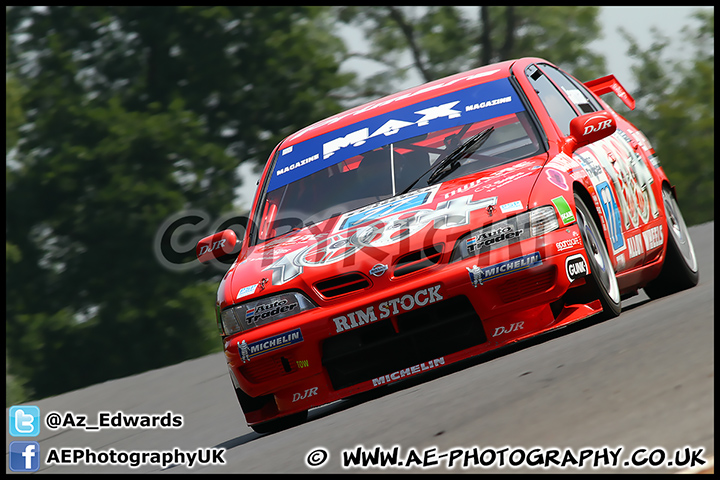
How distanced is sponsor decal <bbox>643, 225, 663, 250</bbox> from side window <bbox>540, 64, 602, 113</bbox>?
3.31ft

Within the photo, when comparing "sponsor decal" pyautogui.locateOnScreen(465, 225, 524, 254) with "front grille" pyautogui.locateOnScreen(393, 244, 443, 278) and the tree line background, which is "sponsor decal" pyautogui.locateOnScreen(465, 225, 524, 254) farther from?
the tree line background

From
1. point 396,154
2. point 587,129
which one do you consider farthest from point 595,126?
point 396,154

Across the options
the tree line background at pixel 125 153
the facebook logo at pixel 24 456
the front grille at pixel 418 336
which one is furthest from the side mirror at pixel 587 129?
the tree line background at pixel 125 153

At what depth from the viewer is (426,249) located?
200 inches

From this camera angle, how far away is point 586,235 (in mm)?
5332

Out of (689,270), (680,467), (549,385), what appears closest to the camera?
(680,467)

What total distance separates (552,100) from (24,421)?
4722 millimetres

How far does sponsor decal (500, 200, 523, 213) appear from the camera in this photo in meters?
5.09

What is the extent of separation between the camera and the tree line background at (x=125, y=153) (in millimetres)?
22875

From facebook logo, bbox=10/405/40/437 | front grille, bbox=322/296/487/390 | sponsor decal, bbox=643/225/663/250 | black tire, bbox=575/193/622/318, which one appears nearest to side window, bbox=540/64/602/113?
sponsor decal, bbox=643/225/663/250

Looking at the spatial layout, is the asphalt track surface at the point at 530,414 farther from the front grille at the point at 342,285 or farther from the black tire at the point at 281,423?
the front grille at the point at 342,285

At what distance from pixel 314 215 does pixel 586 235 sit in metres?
1.73

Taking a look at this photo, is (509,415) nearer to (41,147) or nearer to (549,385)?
(549,385)

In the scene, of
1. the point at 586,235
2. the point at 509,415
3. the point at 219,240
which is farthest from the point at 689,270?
the point at 509,415
